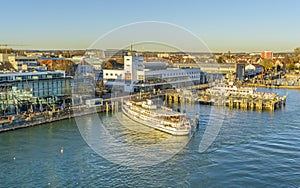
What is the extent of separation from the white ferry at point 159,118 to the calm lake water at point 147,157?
0.82ft

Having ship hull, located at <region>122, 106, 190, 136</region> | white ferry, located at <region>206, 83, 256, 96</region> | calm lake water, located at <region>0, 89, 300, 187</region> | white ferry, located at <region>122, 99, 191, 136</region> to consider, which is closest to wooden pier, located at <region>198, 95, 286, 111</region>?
white ferry, located at <region>206, 83, 256, 96</region>

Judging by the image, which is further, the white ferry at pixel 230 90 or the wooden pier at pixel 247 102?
the white ferry at pixel 230 90

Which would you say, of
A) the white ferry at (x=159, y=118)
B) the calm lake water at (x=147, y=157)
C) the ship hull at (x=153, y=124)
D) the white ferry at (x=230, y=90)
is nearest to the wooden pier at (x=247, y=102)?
the white ferry at (x=230, y=90)

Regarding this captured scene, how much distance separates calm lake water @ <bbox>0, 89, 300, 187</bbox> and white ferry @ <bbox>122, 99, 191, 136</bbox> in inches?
9.8

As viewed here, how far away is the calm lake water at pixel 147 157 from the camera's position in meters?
4.65

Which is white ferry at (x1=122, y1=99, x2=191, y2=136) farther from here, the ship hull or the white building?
the white building

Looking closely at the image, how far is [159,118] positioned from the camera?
801 cm

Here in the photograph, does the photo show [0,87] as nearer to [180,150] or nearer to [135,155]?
[135,155]

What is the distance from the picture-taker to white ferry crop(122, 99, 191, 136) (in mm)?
7367

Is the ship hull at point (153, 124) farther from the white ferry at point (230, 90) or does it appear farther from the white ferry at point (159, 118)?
the white ferry at point (230, 90)

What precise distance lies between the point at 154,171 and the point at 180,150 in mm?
1243

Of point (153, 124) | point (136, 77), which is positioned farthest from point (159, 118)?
point (136, 77)

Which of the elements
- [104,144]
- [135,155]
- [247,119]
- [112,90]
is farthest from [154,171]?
[112,90]

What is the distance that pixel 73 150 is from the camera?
19.6 ft
